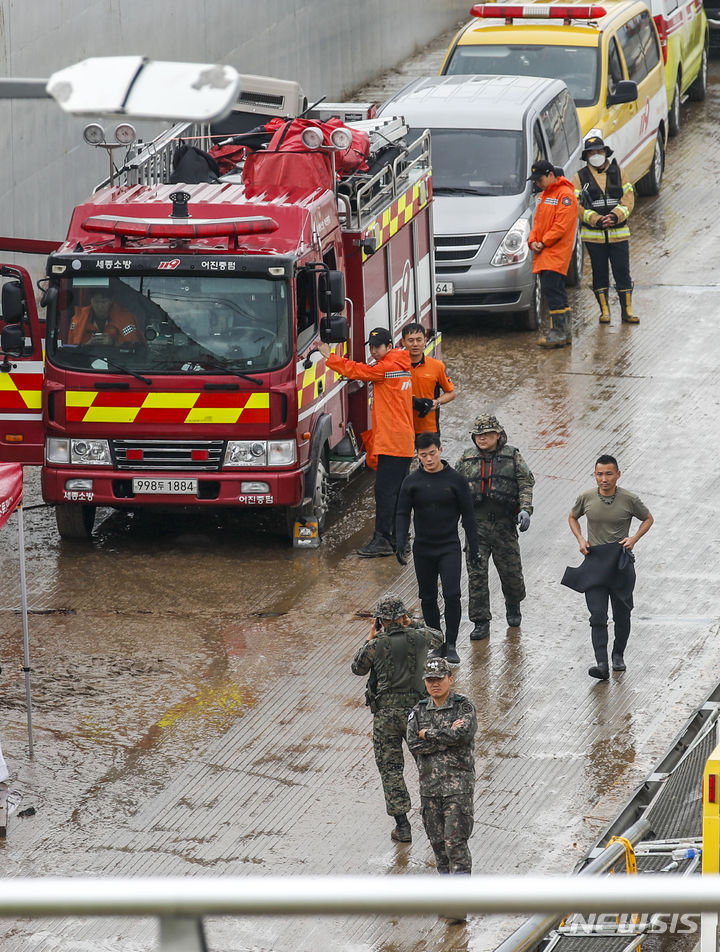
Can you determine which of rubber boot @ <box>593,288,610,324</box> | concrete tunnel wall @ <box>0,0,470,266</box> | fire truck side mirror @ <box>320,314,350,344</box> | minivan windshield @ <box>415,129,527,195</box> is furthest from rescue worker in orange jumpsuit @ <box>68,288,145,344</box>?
rubber boot @ <box>593,288,610,324</box>

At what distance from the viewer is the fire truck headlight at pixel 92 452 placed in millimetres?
12297

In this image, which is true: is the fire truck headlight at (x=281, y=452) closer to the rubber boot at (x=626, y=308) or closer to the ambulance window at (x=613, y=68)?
the rubber boot at (x=626, y=308)

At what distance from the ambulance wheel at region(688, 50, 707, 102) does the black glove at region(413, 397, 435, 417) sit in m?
14.1

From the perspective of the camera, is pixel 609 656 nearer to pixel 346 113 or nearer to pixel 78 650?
pixel 78 650

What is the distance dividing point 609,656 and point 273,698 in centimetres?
213


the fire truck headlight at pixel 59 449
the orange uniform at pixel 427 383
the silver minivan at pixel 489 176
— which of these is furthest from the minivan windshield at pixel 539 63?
the fire truck headlight at pixel 59 449

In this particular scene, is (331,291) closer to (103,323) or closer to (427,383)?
(427,383)

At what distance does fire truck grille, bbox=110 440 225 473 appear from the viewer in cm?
1221

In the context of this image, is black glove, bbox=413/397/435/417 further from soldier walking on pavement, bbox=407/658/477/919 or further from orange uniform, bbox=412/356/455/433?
soldier walking on pavement, bbox=407/658/477/919

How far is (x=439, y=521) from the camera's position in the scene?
1056cm

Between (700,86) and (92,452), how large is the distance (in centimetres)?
1580

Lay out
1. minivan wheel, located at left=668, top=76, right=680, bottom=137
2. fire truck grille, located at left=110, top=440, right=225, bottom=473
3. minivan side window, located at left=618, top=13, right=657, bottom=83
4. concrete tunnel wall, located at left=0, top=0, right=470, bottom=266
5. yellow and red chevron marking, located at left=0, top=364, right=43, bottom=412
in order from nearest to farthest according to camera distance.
→ fire truck grille, located at left=110, top=440, right=225, bottom=473, yellow and red chevron marking, located at left=0, top=364, right=43, bottom=412, concrete tunnel wall, located at left=0, top=0, right=470, bottom=266, minivan side window, located at left=618, top=13, right=657, bottom=83, minivan wheel, located at left=668, top=76, right=680, bottom=137

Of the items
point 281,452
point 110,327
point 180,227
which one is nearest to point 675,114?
point 180,227

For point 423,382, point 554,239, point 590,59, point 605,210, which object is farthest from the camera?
point 590,59
